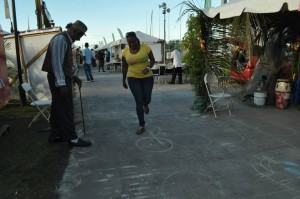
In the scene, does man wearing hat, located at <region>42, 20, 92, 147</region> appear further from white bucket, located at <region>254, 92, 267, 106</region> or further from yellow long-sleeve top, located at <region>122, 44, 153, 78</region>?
white bucket, located at <region>254, 92, 267, 106</region>

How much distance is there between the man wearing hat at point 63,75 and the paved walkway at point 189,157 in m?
0.38

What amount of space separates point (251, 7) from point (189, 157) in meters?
3.39

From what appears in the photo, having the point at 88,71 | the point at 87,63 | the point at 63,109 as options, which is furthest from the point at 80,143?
the point at 88,71

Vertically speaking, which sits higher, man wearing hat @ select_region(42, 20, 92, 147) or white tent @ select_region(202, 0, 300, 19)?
white tent @ select_region(202, 0, 300, 19)

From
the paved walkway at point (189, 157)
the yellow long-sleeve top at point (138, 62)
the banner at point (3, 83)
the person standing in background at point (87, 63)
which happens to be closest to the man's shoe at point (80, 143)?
the paved walkway at point (189, 157)

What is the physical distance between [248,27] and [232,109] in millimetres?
2185

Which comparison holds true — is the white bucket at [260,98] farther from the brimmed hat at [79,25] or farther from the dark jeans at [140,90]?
the brimmed hat at [79,25]

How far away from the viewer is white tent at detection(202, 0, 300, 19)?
5.64m

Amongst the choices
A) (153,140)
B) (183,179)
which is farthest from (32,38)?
(183,179)

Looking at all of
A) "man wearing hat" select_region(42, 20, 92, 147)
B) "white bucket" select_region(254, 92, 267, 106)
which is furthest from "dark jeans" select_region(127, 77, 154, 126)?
"white bucket" select_region(254, 92, 267, 106)

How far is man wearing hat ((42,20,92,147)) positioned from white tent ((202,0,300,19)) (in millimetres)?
3209

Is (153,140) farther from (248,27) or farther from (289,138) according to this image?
(248,27)

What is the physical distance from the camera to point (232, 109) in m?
7.92

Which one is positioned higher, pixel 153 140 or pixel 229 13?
pixel 229 13
